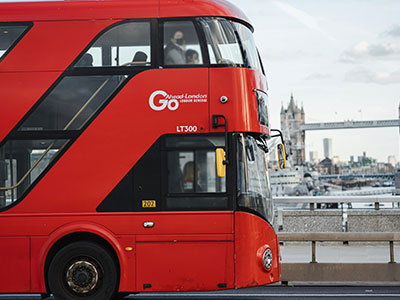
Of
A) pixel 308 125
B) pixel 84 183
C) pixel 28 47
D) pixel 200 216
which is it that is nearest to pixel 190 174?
pixel 200 216

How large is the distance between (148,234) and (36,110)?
219cm

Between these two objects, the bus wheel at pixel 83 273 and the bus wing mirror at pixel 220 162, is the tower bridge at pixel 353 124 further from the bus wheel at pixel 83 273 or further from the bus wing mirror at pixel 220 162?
the bus wheel at pixel 83 273

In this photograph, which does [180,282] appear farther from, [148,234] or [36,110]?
[36,110]

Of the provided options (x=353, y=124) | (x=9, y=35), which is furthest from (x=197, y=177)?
(x=353, y=124)

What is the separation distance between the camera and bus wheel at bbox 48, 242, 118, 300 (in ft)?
29.2

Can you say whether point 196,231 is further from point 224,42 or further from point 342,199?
point 342,199

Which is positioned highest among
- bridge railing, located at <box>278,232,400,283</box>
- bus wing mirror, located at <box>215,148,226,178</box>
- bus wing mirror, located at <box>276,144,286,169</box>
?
bus wing mirror, located at <box>276,144,286,169</box>

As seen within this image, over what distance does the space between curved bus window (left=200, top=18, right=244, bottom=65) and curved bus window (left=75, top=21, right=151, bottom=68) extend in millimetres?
790

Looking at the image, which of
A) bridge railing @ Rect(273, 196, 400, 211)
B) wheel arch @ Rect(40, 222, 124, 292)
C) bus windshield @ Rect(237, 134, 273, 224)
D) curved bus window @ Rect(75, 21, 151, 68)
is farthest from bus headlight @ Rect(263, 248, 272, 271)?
bridge railing @ Rect(273, 196, 400, 211)

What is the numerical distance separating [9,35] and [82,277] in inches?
132

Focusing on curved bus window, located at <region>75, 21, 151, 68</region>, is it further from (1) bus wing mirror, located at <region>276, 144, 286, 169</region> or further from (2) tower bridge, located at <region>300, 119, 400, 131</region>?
(2) tower bridge, located at <region>300, 119, 400, 131</region>

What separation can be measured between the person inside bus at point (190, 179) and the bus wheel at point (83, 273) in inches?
54.0

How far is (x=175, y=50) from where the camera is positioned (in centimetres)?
905

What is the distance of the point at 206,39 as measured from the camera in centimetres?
900
